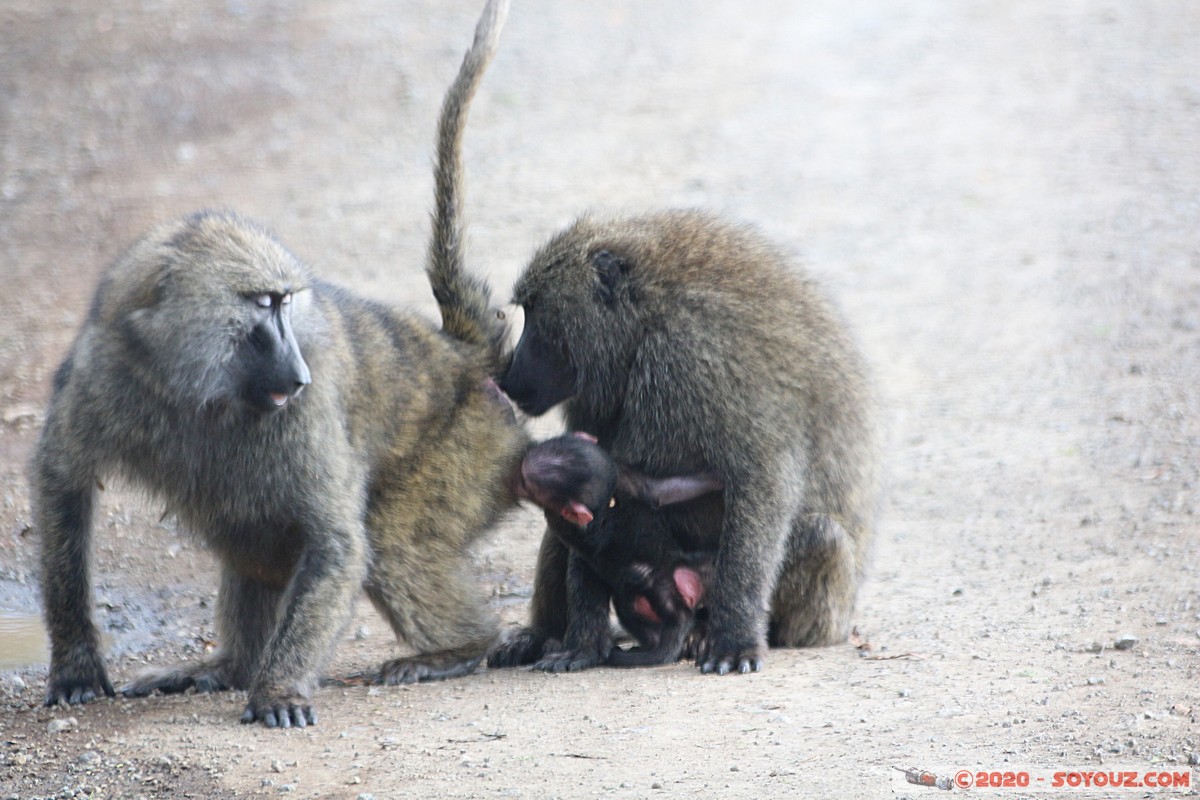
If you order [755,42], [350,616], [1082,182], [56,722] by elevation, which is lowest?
[56,722]

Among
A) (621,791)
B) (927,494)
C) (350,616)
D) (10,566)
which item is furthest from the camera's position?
(927,494)

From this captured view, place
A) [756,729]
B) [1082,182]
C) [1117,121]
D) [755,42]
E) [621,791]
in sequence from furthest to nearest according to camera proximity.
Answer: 1. [755,42]
2. [1117,121]
3. [1082,182]
4. [756,729]
5. [621,791]

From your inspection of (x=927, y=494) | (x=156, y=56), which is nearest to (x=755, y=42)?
(x=156, y=56)

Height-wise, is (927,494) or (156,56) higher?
(156,56)

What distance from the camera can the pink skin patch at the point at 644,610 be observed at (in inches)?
199

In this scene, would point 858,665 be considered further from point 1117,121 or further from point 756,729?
point 1117,121

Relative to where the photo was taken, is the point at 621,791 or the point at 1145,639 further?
the point at 1145,639

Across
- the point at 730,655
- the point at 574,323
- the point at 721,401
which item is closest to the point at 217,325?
the point at 574,323

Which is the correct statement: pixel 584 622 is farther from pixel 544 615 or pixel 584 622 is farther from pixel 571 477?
pixel 571 477

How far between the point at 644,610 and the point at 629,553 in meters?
0.21

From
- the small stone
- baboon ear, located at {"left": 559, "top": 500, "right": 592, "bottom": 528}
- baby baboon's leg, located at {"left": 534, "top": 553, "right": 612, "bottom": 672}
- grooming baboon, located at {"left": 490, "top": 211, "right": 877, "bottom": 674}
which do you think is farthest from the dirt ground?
baboon ear, located at {"left": 559, "top": 500, "right": 592, "bottom": 528}

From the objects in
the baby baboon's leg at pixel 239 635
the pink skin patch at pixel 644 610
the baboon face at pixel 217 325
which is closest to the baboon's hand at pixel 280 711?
the baby baboon's leg at pixel 239 635

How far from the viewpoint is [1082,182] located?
10.9 m

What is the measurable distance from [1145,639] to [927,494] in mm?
2327
